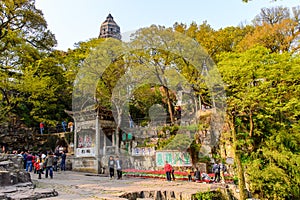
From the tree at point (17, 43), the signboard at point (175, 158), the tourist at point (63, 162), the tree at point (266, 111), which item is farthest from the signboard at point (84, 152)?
the tree at point (266, 111)

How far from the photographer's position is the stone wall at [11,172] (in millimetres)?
8742

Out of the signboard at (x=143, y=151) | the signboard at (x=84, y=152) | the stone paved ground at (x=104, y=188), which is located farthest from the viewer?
the signboard at (x=84, y=152)

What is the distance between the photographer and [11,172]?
9.12m

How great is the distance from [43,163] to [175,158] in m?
7.39

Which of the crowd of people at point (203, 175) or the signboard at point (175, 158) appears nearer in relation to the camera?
the crowd of people at point (203, 175)

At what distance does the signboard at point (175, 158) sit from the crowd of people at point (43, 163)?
243 inches

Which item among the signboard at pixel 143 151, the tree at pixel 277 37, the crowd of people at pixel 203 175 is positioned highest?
the tree at pixel 277 37

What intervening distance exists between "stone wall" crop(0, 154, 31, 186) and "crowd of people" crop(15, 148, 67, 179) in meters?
1.08

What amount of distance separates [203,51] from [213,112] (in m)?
4.04

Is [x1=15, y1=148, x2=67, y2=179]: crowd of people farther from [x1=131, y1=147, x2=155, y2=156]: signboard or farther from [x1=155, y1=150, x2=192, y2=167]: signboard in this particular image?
[x1=155, y1=150, x2=192, y2=167]: signboard

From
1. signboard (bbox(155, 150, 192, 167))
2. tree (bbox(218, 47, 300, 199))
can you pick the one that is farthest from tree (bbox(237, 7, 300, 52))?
signboard (bbox(155, 150, 192, 167))

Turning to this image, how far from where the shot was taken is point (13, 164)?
9789 mm

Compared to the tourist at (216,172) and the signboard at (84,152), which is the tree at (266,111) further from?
the signboard at (84,152)

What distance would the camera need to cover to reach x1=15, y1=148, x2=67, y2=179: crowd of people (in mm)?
12555
